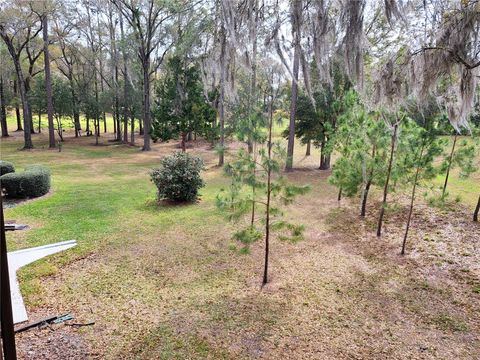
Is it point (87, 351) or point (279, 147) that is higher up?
point (279, 147)

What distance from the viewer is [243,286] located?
546cm

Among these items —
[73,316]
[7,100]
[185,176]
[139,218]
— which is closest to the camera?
[73,316]

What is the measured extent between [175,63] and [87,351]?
49.9 ft

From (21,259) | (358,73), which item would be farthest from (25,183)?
(358,73)

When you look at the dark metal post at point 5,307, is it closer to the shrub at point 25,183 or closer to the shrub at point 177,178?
the shrub at point 177,178

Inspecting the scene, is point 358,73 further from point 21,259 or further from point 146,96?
point 146,96

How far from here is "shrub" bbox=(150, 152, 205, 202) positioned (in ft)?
31.4

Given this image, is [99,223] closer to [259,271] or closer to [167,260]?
[167,260]

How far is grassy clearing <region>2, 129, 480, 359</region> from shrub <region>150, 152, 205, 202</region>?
1.53ft

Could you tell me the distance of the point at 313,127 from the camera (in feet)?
50.4

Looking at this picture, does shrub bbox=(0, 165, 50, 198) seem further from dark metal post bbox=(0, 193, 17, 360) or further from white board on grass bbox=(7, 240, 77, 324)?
dark metal post bbox=(0, 193, 17, 360)

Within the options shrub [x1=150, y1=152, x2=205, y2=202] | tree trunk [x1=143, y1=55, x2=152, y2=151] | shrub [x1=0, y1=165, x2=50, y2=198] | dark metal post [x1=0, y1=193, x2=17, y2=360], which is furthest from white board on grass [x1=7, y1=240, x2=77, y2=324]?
tree trunk [x1=143, y1=55, x2=152, y2=151]

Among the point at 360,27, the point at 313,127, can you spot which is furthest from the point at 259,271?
the point at 313,127

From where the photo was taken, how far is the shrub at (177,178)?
9586 mm
